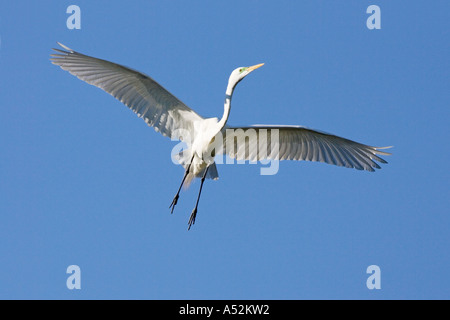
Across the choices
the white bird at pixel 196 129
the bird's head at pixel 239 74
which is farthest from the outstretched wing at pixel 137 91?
the bird's head at pixel 239 74

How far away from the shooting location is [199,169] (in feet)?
45.9

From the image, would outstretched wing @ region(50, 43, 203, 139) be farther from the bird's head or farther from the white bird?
the bird's head

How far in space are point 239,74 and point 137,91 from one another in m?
1.87

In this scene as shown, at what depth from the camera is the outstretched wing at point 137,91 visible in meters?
13.3

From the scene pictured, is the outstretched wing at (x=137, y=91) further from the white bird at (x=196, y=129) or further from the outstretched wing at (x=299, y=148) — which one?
the outstretched wing at (x=299, y=148)

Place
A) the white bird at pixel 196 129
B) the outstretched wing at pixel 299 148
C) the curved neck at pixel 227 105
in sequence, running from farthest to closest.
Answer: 1. the outstretched wing at pixel 299 148
2. the white bird at pixel 196 129
3. the curved neck at pixel 227 105

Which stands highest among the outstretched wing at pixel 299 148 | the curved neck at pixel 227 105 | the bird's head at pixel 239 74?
the bird's head at pixel 239 74

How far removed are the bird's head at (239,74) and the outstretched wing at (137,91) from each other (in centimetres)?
95

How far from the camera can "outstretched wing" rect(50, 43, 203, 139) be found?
1332cm

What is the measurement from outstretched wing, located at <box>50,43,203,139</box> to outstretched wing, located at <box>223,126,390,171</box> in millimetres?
960

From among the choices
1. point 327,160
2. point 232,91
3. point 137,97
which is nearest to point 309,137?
point 327,160

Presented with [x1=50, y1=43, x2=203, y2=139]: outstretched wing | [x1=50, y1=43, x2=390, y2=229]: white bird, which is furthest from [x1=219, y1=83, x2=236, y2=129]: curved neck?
[x1=50, y1=43, x2=203, y2=139]: outstretched wing

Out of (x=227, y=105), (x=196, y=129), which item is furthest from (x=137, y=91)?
(x=227, y=105)
